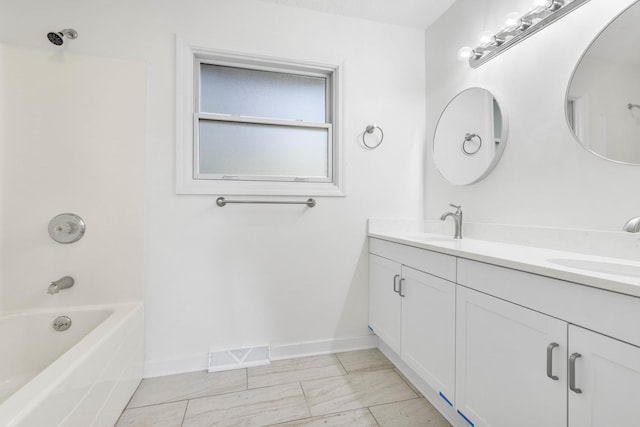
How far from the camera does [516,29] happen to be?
1489 millimetres

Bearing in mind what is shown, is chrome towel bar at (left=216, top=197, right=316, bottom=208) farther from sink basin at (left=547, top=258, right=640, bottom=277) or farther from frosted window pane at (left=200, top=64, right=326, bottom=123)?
sink basin at (left=547, top=258, right=640, bottom=277)

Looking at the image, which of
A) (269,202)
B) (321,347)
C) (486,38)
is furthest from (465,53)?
(321,347)

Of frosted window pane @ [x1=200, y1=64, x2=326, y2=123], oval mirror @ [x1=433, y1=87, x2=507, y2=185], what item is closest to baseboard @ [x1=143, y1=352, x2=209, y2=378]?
frosted window pane @ [x1=200, y1=64, x2=326, y2=123]

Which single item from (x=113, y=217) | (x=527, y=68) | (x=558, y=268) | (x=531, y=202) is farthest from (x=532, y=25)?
(x=113, y=217)

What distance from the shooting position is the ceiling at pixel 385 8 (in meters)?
1.95

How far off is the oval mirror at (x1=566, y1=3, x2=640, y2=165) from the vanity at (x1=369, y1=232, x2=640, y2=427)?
46cm

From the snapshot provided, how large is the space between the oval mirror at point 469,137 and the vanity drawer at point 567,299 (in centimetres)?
82

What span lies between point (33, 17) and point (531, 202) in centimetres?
282

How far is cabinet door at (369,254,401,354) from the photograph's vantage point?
1744 mm

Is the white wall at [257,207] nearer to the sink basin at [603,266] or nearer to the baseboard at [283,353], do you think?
the baseboard at [283,353]

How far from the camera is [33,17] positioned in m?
1.62

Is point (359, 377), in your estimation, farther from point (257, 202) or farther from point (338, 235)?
point (257, 202)

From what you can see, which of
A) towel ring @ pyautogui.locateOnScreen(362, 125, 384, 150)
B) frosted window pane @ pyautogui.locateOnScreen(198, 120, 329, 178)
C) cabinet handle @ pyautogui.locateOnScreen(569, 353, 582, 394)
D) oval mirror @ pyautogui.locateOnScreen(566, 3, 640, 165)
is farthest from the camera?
towel ring @ pyautogui.locateOnScreen(362, 125, 384, 150)

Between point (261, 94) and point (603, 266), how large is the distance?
1.99 m
